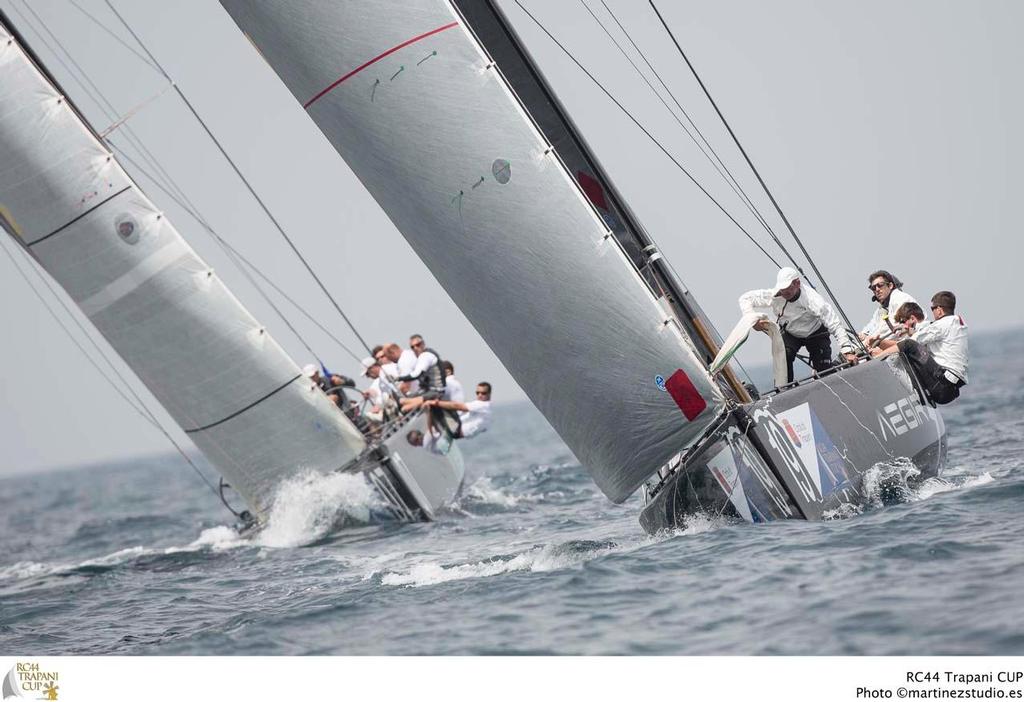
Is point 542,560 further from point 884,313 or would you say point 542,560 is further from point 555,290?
point 884,313

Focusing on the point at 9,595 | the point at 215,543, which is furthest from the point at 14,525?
the point at 9,595

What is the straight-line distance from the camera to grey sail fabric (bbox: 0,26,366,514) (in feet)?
35.5

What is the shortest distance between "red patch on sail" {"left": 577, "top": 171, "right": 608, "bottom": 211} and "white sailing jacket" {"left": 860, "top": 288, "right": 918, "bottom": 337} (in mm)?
1909

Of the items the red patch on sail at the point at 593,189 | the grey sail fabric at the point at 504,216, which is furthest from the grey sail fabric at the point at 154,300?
the red patch on sail at the point at 593,189

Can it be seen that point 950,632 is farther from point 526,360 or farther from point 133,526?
point 133,526

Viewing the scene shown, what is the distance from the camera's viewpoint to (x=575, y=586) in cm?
608

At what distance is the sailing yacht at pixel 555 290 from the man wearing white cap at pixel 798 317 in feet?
1.10

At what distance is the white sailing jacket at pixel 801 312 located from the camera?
7.19 m

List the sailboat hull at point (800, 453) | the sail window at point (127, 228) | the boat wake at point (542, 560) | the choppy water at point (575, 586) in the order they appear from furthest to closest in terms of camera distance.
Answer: the sail window at point (127, 228) → the boat wake at point (542, 560) → the sailboat hull at point (800, 453) → the choppy water at point (575, 586)

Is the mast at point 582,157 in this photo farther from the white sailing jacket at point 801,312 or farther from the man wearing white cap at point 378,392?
the man wearing white cap at point 378,392

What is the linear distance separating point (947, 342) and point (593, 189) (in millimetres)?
2160
